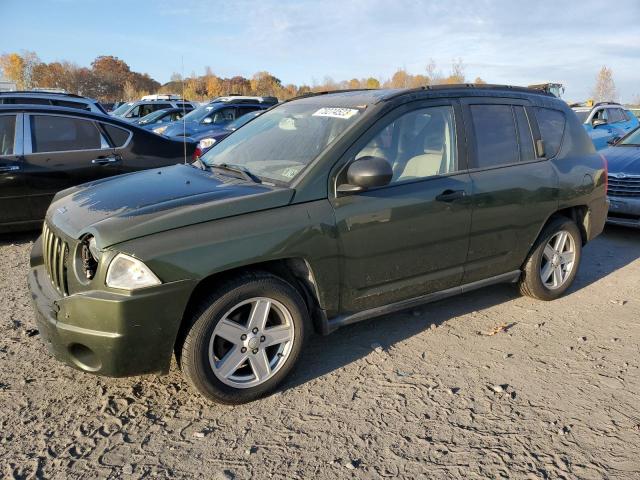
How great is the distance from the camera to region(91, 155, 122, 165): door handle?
6582 mm

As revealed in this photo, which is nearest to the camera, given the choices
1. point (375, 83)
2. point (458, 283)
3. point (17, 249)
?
point (458, 283)

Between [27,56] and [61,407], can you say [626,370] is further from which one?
[27,56]

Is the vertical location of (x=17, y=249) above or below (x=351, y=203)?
below

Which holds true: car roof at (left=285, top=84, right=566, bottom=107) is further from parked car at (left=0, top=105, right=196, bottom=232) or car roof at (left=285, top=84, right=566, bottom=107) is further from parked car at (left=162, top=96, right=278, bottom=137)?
parked car at (left=162, top=96, right=278, bottom=137)

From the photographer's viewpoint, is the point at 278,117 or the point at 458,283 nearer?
the point at 458,283

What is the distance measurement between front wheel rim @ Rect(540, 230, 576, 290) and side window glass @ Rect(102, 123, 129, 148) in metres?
5.13

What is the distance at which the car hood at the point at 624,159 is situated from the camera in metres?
7.08

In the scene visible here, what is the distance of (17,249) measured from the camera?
6156mm

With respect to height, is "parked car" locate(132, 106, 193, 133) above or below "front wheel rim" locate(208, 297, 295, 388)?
above

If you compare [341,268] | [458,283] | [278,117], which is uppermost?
[278,117]

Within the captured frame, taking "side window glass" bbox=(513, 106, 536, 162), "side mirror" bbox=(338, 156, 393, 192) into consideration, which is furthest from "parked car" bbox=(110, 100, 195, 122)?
"side mirror" bbox=(338, 156, 393, 192)

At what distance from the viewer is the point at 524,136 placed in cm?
450

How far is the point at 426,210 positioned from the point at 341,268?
0.77m

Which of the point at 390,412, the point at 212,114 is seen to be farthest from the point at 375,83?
the point at 390,412
